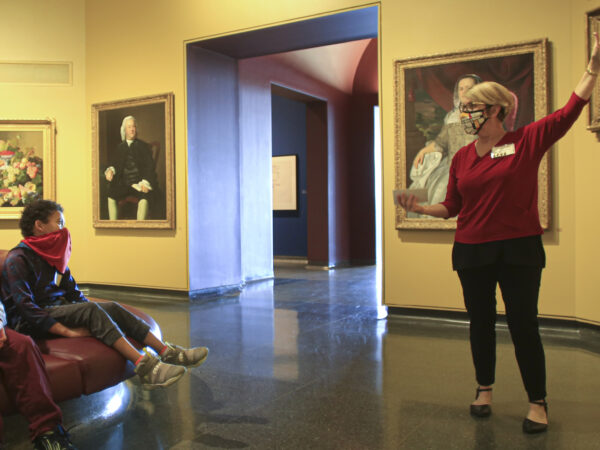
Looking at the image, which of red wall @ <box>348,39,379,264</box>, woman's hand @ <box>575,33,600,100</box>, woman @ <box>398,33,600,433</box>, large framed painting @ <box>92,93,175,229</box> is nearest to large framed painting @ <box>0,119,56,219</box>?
large framed painting @ <box>92,93,175,229</box>

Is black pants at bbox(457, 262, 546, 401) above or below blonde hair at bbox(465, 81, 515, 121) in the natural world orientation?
below

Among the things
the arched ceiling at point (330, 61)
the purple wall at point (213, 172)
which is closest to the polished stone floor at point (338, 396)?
the purple wall at point (213, 172)

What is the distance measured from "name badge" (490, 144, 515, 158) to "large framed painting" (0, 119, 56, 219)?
689cm

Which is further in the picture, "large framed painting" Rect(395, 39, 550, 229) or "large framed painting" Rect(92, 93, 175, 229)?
"large framed painting" Rect(92, 93, 175, 229)

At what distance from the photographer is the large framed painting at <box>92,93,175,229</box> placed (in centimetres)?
754

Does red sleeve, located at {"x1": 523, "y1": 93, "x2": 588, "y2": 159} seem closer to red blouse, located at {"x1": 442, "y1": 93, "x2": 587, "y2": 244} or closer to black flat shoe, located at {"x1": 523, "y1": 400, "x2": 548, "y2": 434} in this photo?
red blouse, located at {"x1": 442, "y1": 93, "x2": 587, "y2": 244}

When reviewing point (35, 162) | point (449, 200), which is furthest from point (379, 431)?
point (35, 162)

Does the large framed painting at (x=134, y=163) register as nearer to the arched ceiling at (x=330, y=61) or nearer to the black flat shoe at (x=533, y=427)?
the arched ceiling at (x=330, y=61)

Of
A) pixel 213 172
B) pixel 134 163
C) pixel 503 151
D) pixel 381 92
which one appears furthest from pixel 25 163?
pixel 503 151

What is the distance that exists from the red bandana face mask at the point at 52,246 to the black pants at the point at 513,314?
2325mm

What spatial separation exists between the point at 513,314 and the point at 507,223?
1.53 feet

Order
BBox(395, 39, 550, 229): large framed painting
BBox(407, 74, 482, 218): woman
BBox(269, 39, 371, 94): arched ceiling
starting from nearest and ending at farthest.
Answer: BBox(395, 39, 550, 229): large framed painting < BBox(407, 74, 482, 218): woman < BBox(269, 39, 371, 94): arched ceiling

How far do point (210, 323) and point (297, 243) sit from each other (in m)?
6.94

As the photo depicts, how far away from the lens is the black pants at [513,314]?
9.30ft
